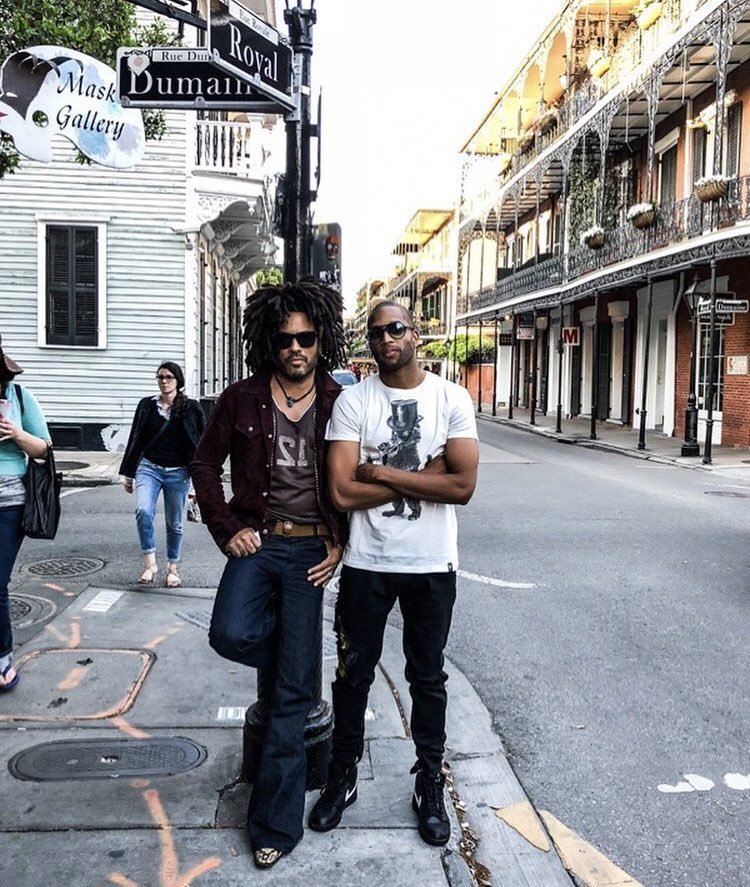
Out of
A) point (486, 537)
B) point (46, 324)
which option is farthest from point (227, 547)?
point (46, 324)

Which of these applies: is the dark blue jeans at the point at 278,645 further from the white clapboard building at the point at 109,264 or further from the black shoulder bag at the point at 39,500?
the white clapboard building at the point at 109,264

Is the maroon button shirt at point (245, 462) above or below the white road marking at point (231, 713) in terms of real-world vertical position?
above

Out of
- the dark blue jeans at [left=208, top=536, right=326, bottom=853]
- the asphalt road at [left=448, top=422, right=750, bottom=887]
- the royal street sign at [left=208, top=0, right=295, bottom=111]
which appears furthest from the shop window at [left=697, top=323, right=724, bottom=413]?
the dark blue jeans at [left=208, top=536, right=326, bottom=853]

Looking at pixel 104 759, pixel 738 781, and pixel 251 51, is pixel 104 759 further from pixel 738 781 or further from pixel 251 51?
pixel 251 51

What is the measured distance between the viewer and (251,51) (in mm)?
4461

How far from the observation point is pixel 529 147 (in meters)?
31.5

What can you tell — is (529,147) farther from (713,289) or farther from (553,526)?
(553,526)

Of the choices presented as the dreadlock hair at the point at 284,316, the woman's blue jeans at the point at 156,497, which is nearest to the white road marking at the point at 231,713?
the dreadlock hair at the point at 284,316

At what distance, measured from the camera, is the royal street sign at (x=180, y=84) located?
4504mm

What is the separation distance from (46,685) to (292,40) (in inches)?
144

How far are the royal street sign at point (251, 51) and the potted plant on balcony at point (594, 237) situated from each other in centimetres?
2118

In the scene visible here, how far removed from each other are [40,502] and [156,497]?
257cm

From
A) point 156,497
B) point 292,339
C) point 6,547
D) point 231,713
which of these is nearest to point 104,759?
point 231,713

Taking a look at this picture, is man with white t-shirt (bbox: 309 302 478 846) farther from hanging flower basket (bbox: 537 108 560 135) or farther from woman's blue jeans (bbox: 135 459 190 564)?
hanging flower basket (bbox: 537 108 560 135)
